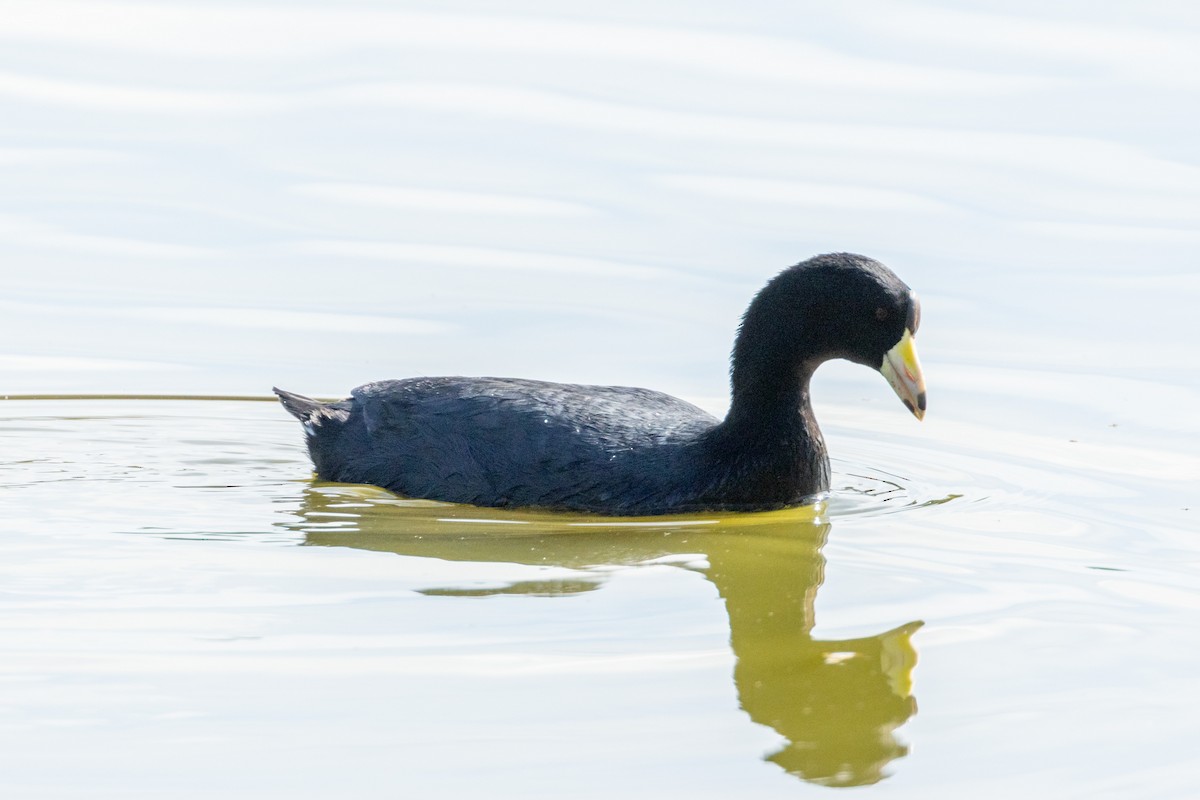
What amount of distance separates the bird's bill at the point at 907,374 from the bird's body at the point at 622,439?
0.07 feet

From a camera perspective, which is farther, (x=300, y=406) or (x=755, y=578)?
(x=300, y=406)

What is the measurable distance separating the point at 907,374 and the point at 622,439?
3.90 feet

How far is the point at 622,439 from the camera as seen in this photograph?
7.42 m

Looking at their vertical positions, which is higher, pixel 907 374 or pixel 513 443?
pixel 907 374

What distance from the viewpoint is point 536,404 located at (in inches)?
297

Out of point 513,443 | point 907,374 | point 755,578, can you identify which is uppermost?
point 907,374

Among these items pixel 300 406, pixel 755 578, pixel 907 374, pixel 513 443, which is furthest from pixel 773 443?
pixel 300 406

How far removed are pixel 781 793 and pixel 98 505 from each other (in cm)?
369

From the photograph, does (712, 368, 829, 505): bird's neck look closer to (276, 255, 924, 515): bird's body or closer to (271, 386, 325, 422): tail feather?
(276, 255, 924, 515): bird's body

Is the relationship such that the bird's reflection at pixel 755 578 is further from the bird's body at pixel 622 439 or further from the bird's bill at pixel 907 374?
the bird's bill at pixel 907 374

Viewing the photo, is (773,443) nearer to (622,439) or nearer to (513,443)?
(622,439)

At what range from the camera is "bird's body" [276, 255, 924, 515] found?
7312 mm

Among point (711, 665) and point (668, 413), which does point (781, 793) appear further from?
point (668, 413)

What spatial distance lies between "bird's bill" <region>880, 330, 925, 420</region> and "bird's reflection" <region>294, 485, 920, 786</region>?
61cm
